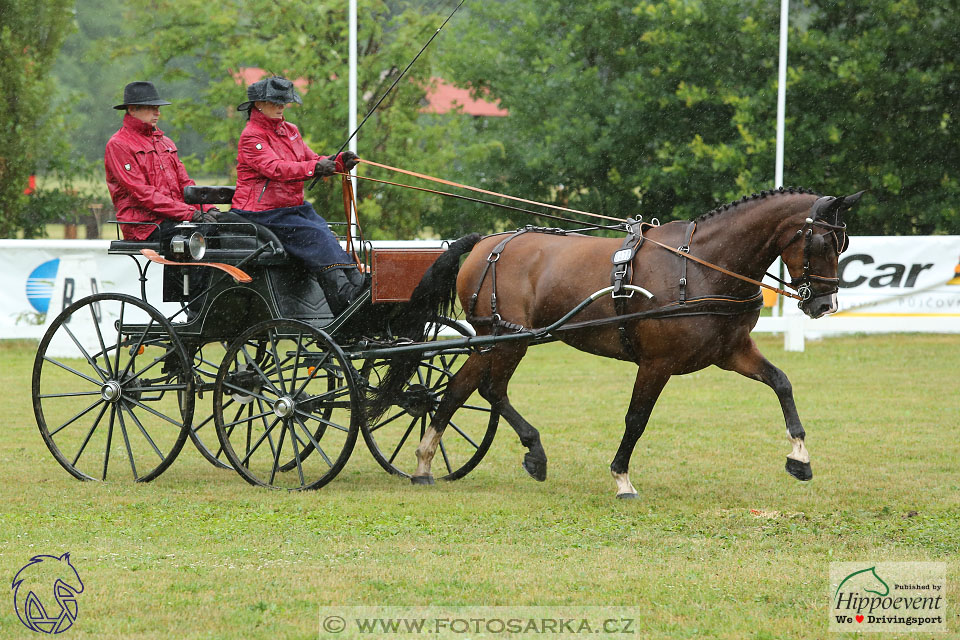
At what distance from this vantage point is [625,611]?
461 centimetres

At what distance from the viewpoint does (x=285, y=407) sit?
7.07 metres

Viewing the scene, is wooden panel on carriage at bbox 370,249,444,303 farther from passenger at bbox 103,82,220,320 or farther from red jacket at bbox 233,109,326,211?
passenger at bbox 103,82,220,320

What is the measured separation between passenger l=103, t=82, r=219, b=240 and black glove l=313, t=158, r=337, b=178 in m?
0.86

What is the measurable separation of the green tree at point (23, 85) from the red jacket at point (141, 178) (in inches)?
483

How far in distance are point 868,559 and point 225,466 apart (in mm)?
4342

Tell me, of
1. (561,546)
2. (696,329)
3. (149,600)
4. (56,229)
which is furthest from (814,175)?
(56,229)

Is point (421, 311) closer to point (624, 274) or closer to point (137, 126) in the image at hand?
point (624, 274)

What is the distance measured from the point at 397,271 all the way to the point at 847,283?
30.1ft

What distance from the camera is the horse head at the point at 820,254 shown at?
631cm

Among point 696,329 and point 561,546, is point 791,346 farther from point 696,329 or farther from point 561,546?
point 561,546

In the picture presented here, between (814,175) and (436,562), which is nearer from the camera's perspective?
(436,562)

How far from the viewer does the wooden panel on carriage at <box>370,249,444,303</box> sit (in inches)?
285

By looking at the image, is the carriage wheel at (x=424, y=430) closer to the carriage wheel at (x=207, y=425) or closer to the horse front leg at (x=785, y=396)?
the carriage wheel at (x=207, y=425)

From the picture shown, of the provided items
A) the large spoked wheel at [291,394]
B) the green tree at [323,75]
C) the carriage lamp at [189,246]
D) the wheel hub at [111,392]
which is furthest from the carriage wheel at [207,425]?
the green tree at [323,75]
